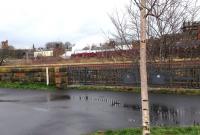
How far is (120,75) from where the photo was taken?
58.8 feet

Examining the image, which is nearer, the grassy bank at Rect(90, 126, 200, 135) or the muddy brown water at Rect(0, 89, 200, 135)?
the grassy bank at Rect(90, 126, 200, 135)

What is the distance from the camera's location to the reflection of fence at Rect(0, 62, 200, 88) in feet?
52.6

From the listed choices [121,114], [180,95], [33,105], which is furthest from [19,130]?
[180,95]

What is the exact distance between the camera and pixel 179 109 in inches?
463

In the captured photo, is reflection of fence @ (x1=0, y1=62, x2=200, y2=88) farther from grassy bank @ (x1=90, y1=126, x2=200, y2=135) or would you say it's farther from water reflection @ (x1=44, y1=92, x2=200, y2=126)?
grassy bank @ (x1=90, y1=126, x2=200, y2=135)

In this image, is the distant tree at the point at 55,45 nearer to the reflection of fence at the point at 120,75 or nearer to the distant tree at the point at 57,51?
the distant tree at the point at 57,51

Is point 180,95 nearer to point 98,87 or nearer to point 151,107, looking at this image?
point 151,107

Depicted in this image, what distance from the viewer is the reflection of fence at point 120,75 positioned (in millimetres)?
16031

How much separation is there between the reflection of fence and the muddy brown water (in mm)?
1512

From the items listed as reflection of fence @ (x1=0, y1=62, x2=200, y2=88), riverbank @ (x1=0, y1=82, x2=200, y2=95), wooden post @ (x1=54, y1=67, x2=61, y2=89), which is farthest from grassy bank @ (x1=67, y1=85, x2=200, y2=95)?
wooden post @ (x1=54, y1=67, x2=61, y2=89)

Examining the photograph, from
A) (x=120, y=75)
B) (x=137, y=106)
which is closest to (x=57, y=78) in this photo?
(x=120, y=75)

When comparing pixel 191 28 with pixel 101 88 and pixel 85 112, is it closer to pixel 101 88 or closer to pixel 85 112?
pixel 101 88

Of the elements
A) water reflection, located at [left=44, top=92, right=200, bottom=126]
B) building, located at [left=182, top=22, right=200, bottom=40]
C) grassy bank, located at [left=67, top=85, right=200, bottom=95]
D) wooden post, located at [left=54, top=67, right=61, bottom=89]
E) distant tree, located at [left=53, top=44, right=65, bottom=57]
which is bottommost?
water reflection, located at [left=44, top=92, right=200, bottom=126]

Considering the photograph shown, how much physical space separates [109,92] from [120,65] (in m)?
2.05
